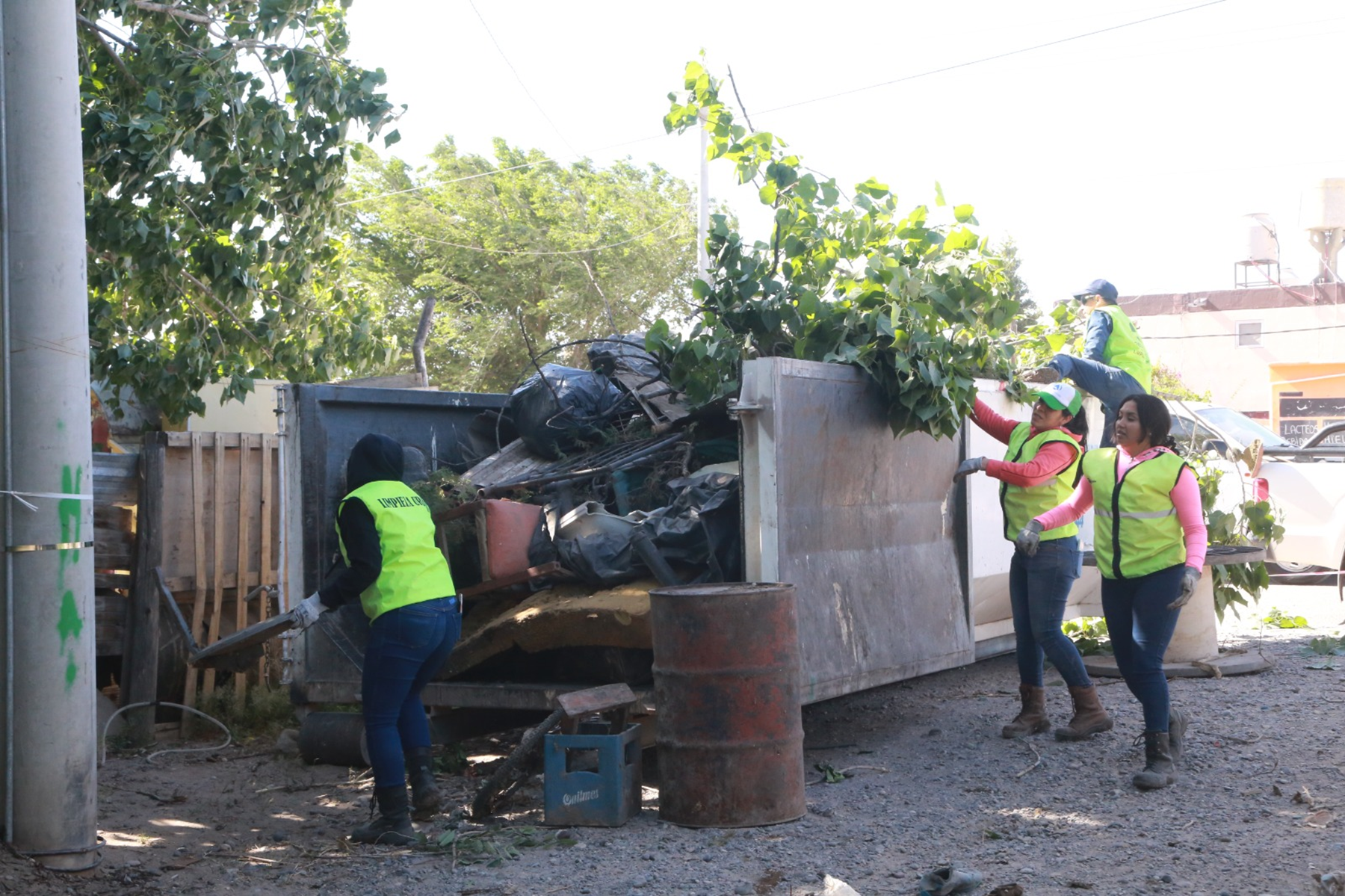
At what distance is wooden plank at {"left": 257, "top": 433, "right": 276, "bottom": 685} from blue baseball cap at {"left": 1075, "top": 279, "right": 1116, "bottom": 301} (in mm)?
5067

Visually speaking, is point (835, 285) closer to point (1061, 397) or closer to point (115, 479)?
point (1061, 397)

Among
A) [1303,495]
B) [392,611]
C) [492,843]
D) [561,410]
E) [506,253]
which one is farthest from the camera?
[506,253]

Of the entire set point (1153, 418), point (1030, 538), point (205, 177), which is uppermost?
point (205, 177)

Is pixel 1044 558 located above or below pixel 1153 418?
below

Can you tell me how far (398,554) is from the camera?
4.86m

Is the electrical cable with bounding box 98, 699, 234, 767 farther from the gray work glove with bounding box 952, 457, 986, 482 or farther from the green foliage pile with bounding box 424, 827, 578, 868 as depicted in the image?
the gray work glove with bounding box 952, 457, 986, 482

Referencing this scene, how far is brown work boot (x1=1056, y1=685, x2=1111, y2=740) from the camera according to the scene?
19.6 ft

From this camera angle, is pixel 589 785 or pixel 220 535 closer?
pixel 589 785

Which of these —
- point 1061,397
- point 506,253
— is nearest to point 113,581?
point 1061,397

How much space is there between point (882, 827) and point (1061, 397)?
229 centimetres

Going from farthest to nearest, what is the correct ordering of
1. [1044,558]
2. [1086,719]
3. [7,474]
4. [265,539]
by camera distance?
[265,539] → [1086,719] → [1044,558] → [7,474]

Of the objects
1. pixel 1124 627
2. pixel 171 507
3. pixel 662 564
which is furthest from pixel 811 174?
pixel 171 507

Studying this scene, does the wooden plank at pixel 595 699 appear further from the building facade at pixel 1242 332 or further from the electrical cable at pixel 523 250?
the building facade at pixel 1242 332

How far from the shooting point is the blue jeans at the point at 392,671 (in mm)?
4785
